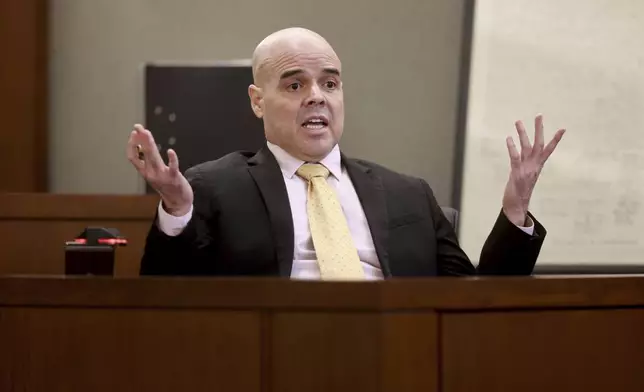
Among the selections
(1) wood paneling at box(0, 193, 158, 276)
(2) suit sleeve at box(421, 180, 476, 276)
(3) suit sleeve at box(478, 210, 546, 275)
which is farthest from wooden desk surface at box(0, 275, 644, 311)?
(1) wood paneling at box(0, 193, 158, 276)

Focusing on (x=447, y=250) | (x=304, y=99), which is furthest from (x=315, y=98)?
(x=447, y=250)

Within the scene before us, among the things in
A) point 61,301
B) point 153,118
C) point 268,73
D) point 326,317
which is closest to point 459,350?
point 326,317

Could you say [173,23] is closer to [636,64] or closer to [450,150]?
[450,150]

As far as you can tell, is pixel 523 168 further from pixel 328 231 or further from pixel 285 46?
pixel 285 46

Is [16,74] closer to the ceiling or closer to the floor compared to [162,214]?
closer to the ceiling

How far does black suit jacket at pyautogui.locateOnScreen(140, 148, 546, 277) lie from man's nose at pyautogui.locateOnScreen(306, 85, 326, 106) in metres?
0.15

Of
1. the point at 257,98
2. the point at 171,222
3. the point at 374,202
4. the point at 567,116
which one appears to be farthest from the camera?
the point at 567,116

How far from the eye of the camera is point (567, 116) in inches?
102

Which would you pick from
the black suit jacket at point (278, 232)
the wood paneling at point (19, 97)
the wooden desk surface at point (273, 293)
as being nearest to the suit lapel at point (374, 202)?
the black suit jacket at point (278, 232)

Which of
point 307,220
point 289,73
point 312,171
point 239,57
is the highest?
point 239,57

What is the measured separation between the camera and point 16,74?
245cm

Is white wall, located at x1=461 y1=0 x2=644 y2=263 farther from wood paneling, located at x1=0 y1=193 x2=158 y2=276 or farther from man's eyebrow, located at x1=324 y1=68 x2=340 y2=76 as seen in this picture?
wood paneling, located at x1=0 y1=193 x2=158 y2=276

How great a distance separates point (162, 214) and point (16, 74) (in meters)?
1.26

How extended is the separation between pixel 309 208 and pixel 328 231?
75 millimetres
